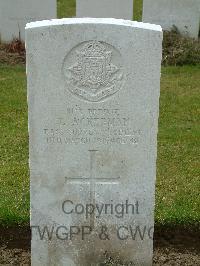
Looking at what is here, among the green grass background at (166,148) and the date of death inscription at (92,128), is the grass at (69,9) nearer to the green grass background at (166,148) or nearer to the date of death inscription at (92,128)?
the green grass background at (166,148)

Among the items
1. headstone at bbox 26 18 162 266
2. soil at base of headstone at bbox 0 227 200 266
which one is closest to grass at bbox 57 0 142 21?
soil at base of headstone at bbox 0 227 200 266

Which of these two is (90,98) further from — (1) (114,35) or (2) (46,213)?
(2) (46,213)

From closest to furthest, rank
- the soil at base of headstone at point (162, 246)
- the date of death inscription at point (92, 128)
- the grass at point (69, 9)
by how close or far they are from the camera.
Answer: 1. the date of death inscription at point (92, 128)
2. the soil at base of headstone at point (162, 246)
3. the grass at point (69, 9)

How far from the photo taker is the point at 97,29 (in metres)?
3.55

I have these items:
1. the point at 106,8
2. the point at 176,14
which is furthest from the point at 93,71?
the point at 176,14

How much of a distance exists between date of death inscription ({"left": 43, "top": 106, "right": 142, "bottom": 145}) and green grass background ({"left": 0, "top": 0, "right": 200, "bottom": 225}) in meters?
1.12

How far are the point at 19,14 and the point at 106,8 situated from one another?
1.55 meters

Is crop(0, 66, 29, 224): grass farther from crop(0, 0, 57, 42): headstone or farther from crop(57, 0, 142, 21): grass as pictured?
crop(57, 0, 142, 21): grass

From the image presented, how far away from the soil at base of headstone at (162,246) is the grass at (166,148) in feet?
0.27

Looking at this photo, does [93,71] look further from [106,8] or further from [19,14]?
[19,14]

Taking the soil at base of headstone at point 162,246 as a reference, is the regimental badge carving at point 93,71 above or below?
above

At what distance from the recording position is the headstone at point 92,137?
3598 mm

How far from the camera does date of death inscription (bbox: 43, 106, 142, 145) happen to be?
375cm

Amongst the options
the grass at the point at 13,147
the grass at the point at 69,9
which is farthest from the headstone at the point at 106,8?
the grass at the point at 69,9
